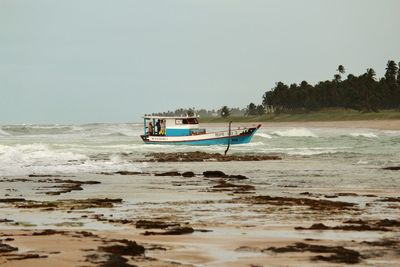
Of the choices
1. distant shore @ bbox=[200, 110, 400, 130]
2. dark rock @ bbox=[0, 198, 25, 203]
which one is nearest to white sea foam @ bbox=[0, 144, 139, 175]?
dark rock @ bbox=[0, 198, 25, 203]

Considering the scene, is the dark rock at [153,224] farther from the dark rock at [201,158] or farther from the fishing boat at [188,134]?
the fishing boat at [188,134]

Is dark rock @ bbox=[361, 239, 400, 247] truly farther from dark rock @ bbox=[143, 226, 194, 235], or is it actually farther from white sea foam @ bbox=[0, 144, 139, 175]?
white sea foam @ bbox=[0, 144, 139, 175]

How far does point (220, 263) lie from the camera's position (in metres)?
8.09

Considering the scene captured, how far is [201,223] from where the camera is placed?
1188cm

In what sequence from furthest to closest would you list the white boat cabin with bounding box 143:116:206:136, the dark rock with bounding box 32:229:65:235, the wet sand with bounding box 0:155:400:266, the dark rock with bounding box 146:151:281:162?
1. the white boat cabin with bounding box 143:116:206:136
2. the dark rock with bounding box 146:151:281:162
3. the dark rock with bounding box 32:229:65:235
4. the wet sand with bounding box 0:155:400:266

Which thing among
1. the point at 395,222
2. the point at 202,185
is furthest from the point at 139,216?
the point at 202,185

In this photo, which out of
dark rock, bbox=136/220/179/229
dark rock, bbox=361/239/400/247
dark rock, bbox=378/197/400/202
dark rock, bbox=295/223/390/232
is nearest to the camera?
dark rock, bbox=361/239/400/247

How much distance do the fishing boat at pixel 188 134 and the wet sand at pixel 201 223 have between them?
37012 mm

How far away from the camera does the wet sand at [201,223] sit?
334 inches

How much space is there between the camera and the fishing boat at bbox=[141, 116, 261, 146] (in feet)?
196

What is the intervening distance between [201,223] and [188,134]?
162ft

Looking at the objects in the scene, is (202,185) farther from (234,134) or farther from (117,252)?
(234,134)

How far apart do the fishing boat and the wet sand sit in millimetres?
37012

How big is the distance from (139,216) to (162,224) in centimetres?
151
